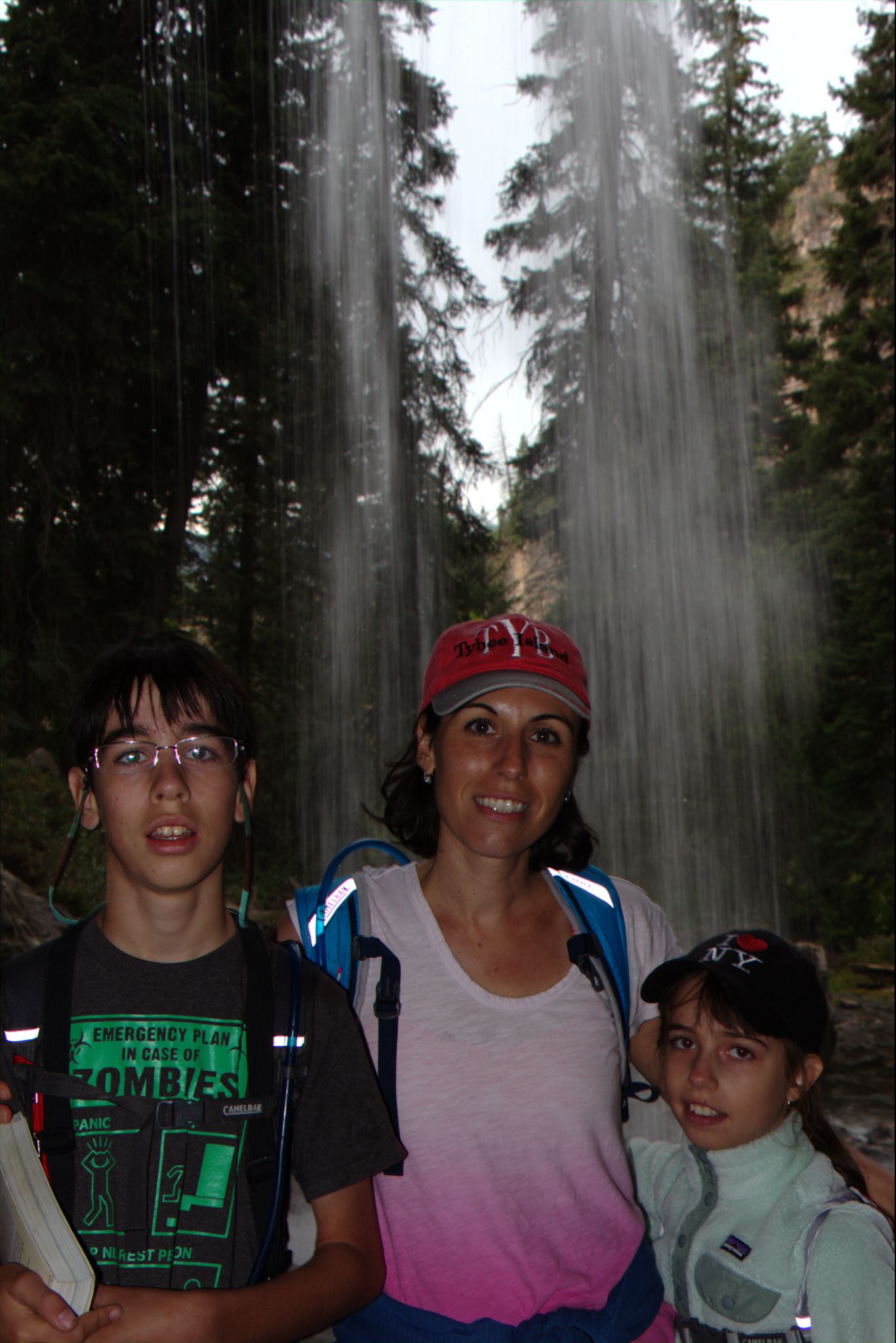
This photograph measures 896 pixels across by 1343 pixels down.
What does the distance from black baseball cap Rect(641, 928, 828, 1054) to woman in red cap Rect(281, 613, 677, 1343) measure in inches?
4.0

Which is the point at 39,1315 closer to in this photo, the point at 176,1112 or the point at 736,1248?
the point at 176,1112

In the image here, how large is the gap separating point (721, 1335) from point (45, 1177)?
3.45 feet

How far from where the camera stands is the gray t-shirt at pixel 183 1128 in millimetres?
1515

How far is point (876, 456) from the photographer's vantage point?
58.7ft

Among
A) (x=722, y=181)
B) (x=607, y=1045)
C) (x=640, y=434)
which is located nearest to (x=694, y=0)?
(x=722, y=181)

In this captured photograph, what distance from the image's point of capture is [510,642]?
6.78ft

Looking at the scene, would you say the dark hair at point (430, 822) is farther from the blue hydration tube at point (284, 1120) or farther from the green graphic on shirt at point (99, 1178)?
the green graphic on shirt at point (99, 1178)

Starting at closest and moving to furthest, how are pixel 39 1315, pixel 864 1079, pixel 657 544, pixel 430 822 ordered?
pixel 39 1315 → pixel 430 822 → pixel 864 1079 → pixel 657 544

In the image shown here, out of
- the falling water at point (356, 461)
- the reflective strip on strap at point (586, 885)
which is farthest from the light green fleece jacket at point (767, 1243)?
the falling water at point (356, 461)

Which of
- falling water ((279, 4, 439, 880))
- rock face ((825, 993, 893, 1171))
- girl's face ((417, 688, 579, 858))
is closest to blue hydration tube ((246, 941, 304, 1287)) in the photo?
girl's face ((417, 688, 579, 858))

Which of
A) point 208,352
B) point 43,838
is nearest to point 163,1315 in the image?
point 43,838

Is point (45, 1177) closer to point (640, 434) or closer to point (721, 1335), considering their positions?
point (721, 1335)

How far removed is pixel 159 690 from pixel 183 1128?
63 centimetres

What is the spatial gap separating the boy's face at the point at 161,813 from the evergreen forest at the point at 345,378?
6362 mm
